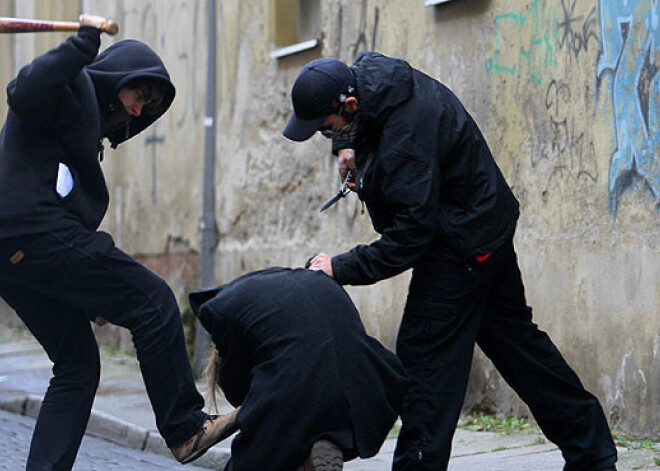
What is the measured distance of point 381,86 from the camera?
480 cm

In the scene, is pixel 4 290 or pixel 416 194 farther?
pixel 4 290

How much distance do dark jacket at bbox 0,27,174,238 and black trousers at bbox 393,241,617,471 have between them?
1318 mm

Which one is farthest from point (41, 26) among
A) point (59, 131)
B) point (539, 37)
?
point (539, 37)

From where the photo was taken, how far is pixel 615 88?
7133 mm

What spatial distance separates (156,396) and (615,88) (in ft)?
10.7

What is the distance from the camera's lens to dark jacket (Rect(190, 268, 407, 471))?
433 centimetres

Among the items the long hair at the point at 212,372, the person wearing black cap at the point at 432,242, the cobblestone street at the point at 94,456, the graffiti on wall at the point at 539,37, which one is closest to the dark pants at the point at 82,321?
the long hair at the point at 212,372

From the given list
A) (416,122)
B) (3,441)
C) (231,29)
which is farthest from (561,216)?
(231,29)

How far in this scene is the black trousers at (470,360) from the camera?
16.0ft

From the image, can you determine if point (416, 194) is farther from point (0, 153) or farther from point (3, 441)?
point (3, 441)

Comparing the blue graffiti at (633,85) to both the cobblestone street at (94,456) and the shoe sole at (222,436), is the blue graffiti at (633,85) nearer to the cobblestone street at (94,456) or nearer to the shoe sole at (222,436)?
the cobblestone street at (94,456)

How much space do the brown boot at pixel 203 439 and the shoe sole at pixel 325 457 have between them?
63 cm

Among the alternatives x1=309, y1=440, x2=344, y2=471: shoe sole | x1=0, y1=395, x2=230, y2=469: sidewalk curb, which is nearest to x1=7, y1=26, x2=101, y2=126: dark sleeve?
x1=309, y1=440, x2=344, y2=471: shoe sole

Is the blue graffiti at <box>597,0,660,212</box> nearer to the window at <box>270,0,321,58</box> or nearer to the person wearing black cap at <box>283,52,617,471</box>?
the person wearing black cap at <box>283,52,617,471</box>
